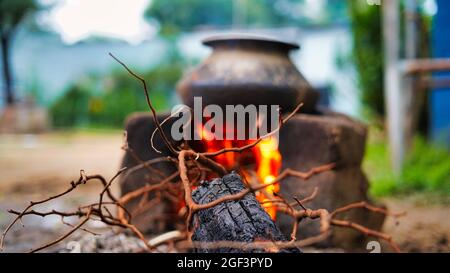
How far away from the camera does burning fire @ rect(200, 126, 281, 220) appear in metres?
2.75

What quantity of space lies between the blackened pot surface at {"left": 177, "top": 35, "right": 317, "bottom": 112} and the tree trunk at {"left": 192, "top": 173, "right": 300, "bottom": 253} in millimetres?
1077

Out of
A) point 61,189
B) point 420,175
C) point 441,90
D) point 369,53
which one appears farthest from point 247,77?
point 369,53

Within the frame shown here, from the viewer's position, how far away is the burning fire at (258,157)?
2754 millimetres

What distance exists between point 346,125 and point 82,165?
6585 mm

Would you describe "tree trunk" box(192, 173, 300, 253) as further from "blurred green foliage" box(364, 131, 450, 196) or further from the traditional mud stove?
"blurred green foliage" box(364, 131, 450, 196)

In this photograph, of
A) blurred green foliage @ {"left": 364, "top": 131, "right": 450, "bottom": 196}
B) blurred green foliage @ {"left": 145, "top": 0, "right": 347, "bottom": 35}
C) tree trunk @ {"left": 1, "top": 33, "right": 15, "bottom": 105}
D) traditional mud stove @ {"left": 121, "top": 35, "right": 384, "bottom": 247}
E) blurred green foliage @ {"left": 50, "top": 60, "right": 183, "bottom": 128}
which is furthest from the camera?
blurred green foliage @ {"left": 145, "top": 0, "right": 347, "bottom": 35}

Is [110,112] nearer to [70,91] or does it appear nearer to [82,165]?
[70,91]

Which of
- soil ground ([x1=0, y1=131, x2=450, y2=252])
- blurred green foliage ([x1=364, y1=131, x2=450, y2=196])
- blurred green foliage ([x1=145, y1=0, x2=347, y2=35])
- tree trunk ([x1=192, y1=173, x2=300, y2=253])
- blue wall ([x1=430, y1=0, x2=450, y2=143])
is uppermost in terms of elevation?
blurred green foliage ([x1=145, y1=0, x2=347, y2=35])

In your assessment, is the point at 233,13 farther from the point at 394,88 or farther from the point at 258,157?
the point at 258,157

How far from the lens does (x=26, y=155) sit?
406 inches

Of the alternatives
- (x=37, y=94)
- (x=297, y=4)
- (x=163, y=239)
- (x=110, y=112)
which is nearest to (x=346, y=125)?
(x=163, y=239)

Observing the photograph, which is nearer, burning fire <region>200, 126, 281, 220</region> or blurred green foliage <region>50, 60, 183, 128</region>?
burning fire <region>200, 126, 281, 220</region>

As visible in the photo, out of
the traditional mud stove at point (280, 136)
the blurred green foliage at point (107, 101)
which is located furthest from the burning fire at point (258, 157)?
the blurred green foliage at point (107, 101)

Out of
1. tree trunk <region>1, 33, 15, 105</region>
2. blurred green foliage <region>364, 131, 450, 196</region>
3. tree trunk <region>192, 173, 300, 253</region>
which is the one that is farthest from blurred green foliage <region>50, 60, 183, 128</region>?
tree trunk <region>192, 173, 300, 253</region>
